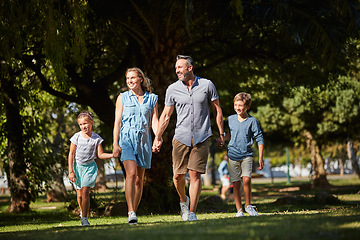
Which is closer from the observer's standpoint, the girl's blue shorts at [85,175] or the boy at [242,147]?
the girl's blue shorts at [85,175]

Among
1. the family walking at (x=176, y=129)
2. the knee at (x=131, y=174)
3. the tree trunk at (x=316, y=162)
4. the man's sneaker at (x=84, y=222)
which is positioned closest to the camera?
the knee at (x=131, y=174)

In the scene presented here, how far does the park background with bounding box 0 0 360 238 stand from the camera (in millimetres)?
10984

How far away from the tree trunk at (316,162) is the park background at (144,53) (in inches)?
447

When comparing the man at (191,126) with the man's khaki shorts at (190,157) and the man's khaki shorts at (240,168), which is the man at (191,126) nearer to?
the man's khaki shorts at (190,157)

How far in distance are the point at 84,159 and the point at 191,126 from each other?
189 centimetres

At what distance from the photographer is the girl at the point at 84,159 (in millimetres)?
8672

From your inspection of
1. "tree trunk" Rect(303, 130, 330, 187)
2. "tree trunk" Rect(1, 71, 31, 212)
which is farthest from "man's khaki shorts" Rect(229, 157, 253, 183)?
"tree trunk" Rect(303, 130, 330, 187)

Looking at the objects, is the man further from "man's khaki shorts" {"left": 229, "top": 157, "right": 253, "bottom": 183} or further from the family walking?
"man's khaki shorts" {"left": 229, "top": 157, "right": 253, "bottom": 183}

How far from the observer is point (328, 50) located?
13.4 meters

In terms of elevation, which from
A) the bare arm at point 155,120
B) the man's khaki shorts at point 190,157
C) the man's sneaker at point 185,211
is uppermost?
the bare arm at point 155,120

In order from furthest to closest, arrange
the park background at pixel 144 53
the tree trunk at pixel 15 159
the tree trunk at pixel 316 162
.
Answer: the tree trunk at pixel 316 162
the tree trunk at pixel 15 159
the park background at pixel 144 53

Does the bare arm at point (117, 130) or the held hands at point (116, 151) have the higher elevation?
the bare arm at point (117, 130)

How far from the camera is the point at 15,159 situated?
1688 centimetres

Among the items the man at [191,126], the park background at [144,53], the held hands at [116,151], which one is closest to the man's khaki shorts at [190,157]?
the man at [191,126]
